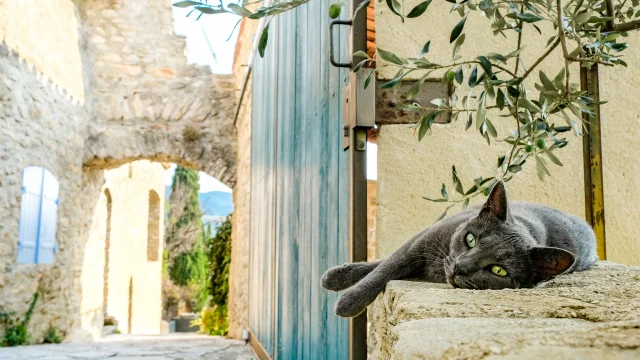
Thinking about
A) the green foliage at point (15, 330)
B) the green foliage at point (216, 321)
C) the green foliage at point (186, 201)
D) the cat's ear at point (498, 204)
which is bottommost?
the green foliage at point (216, 321)

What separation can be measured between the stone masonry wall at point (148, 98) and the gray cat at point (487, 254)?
680 centimetres

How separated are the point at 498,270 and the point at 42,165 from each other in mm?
6804

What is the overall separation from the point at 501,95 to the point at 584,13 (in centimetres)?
26

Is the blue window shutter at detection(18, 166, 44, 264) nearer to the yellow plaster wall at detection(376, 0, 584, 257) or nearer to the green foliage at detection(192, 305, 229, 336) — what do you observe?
the green foliage at detection(192, 305, 229, 336)

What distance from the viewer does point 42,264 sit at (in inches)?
275

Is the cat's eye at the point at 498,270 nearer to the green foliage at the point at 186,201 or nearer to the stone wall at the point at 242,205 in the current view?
the stone wall at the point at 242,205

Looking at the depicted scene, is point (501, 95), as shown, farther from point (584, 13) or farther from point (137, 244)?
point (137, 244)

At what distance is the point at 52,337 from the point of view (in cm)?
712

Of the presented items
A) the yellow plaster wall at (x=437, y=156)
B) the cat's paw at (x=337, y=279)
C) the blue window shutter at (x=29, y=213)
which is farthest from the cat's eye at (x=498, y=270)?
the blue window shutter at (x=29, y=213)

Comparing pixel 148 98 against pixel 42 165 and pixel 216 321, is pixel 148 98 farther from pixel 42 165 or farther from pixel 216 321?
pixel 216 321

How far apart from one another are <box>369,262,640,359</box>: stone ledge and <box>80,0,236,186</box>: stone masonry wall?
702 centimetres

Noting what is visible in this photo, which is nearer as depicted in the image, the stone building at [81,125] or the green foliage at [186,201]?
the stone building at [81,125]

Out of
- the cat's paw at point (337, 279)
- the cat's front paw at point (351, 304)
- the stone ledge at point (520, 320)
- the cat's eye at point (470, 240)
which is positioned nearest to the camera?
the stone ledge at point (520, 320)

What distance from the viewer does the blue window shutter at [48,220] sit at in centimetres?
695
